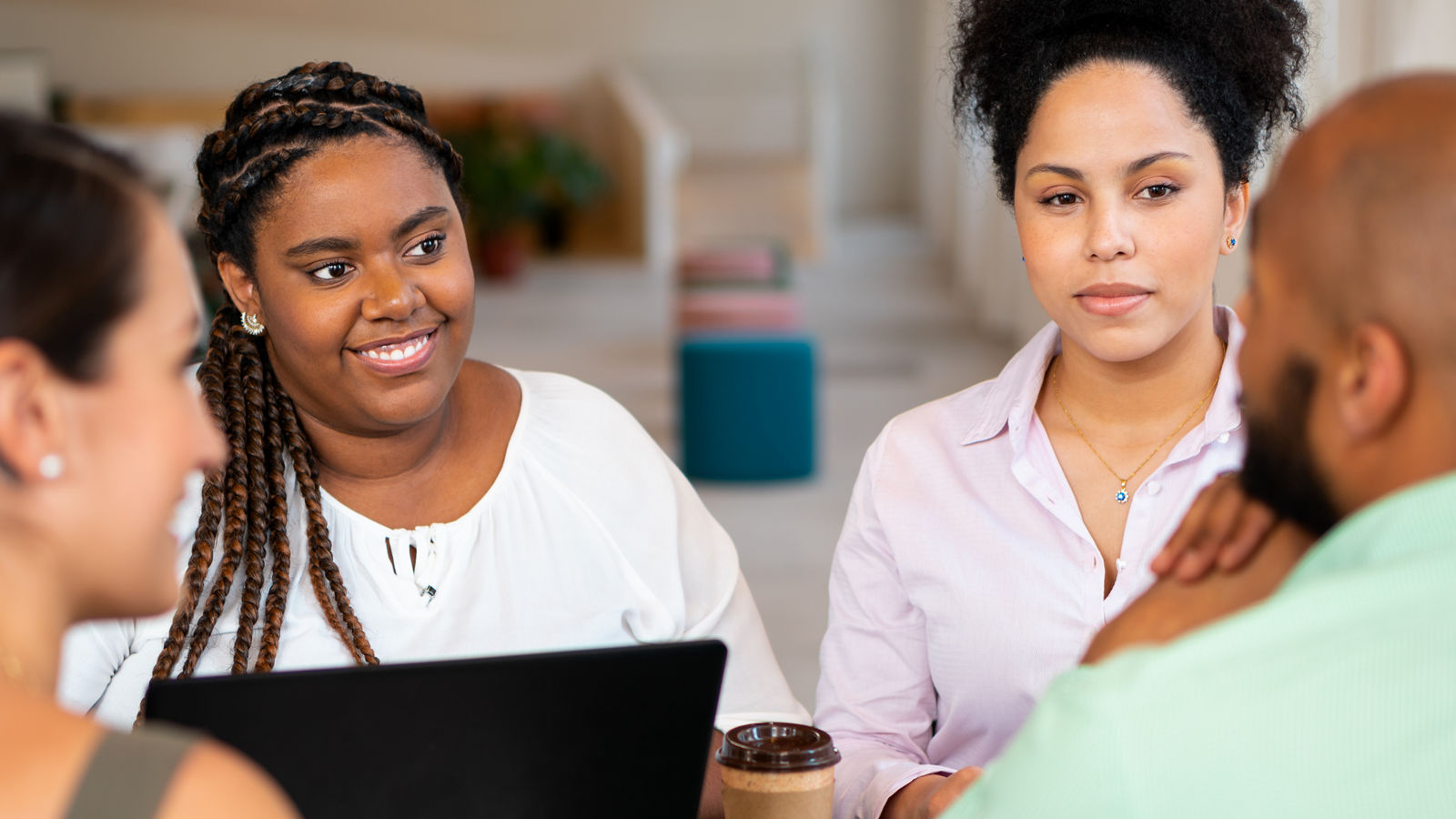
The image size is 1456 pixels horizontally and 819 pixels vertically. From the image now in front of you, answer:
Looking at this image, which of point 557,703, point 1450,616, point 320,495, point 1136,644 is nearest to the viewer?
point 1450,616

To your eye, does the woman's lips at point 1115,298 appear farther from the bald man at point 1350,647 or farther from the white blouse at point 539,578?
the bald man at point 1350,647

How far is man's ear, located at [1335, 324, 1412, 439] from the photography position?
0.84 m

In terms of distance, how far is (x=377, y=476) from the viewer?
6.15 ft

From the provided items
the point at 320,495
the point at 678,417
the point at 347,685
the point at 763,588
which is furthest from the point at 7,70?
the point at 347,685

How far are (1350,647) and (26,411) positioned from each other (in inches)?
29.3

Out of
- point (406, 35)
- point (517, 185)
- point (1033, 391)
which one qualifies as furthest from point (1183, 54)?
point (406, 35)

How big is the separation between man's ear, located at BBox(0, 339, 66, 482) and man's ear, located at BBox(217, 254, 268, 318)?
1035 mm

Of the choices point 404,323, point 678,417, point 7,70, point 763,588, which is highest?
point 7,70

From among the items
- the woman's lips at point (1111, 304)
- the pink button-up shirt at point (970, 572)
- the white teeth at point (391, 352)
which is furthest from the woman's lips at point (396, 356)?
the woman's lips at point (1111, 304)

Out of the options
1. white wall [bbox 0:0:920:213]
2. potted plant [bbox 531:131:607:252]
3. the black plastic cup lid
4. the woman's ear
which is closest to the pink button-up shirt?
the woman's ear

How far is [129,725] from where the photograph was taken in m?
1.71

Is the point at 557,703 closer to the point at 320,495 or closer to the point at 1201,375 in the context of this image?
the point at 320,495

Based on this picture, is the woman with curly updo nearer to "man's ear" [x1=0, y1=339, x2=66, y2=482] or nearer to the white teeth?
the white teeth

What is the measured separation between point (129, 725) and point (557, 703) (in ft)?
2.72
